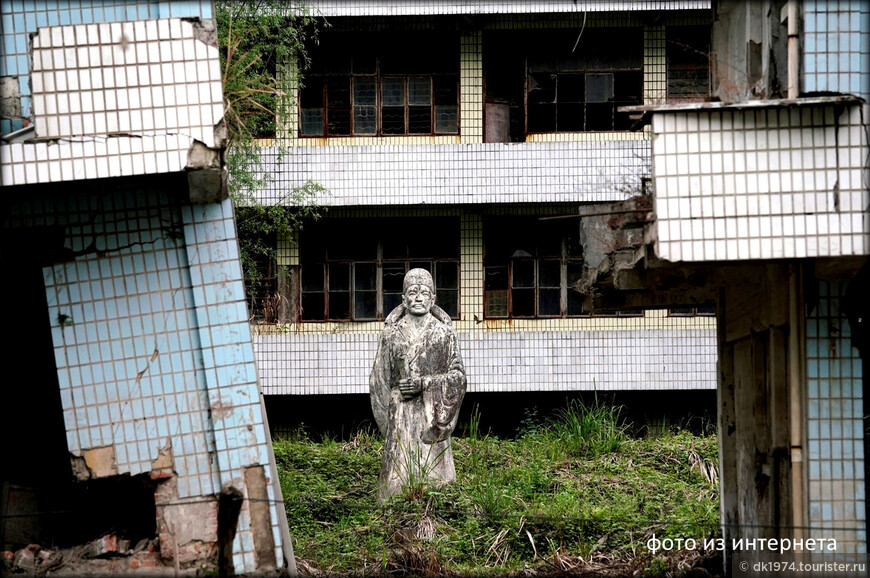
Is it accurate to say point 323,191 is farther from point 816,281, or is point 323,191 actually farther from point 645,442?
point 816,281

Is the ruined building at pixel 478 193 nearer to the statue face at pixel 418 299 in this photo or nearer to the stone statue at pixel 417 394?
the statue face at pixel 418 299

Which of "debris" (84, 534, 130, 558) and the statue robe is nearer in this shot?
"debris" (84, 534, 130, 558)

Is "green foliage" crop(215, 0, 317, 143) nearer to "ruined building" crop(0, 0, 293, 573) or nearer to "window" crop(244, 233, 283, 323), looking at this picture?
"window" crop(244, 233, 283, 323)

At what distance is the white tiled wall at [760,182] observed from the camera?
21.5ft

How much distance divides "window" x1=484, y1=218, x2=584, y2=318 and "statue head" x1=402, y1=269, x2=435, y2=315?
18.5 ft

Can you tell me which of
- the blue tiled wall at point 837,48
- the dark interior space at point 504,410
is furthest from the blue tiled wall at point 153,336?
the dark interior space at point 504,410

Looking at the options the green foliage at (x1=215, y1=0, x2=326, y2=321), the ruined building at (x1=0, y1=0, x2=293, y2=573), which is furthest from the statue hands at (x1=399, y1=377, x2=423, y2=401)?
the ruined building at (x1=0, y1=0, x2=293, y2=573)

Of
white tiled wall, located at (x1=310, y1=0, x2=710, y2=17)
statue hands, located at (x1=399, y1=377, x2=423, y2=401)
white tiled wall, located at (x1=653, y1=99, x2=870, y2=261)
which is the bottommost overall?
statue hands, located at (x1=399, y1=377, x2=423, y2=401)

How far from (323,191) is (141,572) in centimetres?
1020

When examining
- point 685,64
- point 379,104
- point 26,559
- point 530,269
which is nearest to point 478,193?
point 530,269

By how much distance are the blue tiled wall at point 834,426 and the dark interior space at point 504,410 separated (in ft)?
35.9

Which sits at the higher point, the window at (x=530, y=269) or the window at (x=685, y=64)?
the window at (x=685, y=64)

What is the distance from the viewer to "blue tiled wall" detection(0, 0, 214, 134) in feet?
24.1

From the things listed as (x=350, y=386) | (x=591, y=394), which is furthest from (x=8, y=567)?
(x=591, y=394)
